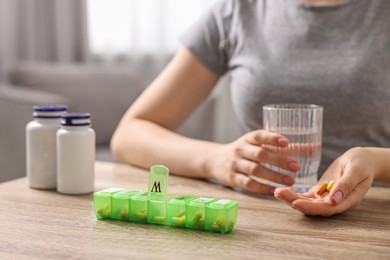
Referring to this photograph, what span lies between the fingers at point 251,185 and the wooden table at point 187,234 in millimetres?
17

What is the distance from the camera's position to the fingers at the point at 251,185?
40.1 inches

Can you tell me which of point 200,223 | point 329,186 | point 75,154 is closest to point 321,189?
point 329,186

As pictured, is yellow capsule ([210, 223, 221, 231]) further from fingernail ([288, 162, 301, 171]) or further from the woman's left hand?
fingernail ([288, 162, 301, 171])

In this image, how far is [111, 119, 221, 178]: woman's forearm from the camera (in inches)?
46.2

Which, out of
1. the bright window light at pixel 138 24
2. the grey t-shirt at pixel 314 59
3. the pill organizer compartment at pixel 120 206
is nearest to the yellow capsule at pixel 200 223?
the pill organizer compartment at pixel 120 206

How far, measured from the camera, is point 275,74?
1351mm

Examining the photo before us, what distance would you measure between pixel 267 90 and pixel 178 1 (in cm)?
190

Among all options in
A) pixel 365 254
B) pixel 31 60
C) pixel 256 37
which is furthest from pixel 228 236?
pixel 31 60

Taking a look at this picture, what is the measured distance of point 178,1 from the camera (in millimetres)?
3148

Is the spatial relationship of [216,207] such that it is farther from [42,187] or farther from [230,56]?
[230,56]

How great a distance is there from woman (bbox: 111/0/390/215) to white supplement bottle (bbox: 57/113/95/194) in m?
0.23

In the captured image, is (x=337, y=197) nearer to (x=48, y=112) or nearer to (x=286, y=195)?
(x=286, y=195)

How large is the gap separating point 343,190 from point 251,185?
0.19m

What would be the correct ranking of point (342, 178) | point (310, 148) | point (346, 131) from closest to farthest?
point (342, 178) → point (310, 148) → point (346, 131)
